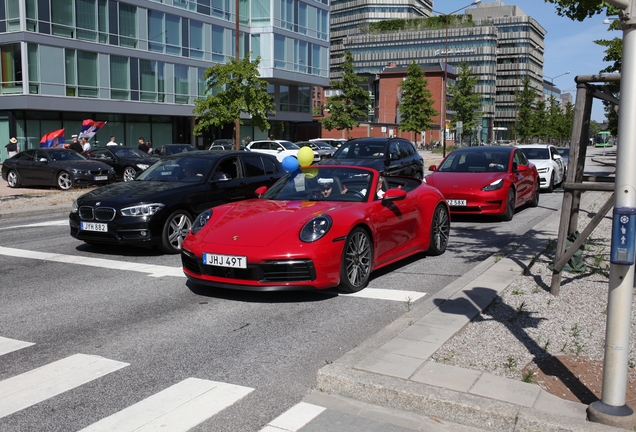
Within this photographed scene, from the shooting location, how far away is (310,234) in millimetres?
6762

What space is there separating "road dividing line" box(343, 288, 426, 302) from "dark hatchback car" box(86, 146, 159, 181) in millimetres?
19350

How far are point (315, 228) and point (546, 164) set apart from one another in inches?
602

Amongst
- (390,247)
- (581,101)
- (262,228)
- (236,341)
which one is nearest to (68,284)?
(262,228)

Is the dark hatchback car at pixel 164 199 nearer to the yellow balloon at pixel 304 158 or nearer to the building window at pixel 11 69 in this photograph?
the yellow balloon at pixel 304 158

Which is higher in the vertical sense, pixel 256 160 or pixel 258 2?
pixel 258 2

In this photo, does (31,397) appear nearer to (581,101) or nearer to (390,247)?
(390,247)

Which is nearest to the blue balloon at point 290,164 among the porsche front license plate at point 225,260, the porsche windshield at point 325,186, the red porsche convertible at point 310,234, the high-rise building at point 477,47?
the red porsche convertible at point 310,234

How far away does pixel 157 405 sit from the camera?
4.16 metres

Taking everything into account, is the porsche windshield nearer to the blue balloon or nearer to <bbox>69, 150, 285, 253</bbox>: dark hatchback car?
the blue balloon

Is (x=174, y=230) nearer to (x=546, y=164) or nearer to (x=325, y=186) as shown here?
(x=325, y=186)

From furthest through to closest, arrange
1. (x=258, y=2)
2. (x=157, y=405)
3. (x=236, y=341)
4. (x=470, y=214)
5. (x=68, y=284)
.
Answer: (x=258, y=2) < (x=470, y=214) < (x=68, y=284) < (x=236, y=341) < (x=157, y=405)

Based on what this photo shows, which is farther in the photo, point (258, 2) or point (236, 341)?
point (258, 2)

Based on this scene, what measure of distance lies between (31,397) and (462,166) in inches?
457

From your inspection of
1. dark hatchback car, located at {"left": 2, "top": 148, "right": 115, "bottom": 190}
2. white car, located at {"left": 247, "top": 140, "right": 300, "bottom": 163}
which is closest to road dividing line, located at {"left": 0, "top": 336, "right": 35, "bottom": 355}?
dark hatchback car, located at {"left": 2, "top": 148, "right": 115, "bottom": 190}
